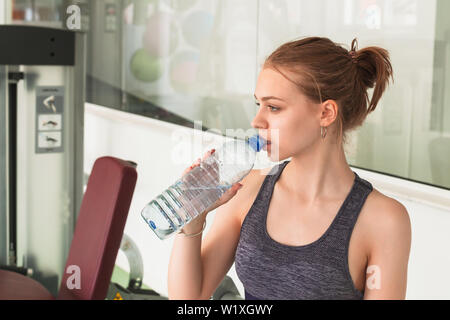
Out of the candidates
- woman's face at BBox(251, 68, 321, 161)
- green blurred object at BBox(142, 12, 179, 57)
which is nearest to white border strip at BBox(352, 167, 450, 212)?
woman's face at BBox(251, 68, 321, 161)

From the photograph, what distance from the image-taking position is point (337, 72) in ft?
3.64

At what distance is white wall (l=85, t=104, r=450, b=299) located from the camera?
5.44 feet

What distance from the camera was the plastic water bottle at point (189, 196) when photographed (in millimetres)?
1131

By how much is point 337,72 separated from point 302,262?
0.32 metres

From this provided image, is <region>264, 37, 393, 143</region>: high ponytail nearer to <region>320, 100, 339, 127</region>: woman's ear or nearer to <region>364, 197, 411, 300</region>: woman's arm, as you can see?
<region>320, 100, 339, 127</region>: woman's ear

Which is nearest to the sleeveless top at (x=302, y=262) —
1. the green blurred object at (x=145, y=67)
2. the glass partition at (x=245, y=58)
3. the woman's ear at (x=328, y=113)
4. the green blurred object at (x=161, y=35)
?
the woman's ear at (x=328, y=113)

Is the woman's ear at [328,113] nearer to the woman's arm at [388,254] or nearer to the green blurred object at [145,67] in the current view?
the woman's arm at [388,254]

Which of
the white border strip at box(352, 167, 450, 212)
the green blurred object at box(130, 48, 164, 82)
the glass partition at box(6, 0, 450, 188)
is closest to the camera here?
the white border strip at box(352, 167, 450, 212)

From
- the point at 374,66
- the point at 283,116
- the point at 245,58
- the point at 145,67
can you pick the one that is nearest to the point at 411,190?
the point at 374,66

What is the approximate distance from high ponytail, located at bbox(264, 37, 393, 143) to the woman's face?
0.01 m

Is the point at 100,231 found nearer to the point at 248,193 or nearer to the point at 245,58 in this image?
the point at 248,193

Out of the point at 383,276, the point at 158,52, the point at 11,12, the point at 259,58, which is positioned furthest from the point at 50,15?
the point at 383,276

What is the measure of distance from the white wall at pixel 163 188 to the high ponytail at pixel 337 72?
0.58 meters
